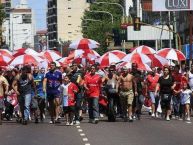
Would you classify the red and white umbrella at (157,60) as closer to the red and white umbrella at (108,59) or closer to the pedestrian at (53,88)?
the red and white umbrella at (108,59)

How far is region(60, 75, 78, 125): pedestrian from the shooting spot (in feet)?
81.6

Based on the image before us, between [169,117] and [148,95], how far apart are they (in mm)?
2400

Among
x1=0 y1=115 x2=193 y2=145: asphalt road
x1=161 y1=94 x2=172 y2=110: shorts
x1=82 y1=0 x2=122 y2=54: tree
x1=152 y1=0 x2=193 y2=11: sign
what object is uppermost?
x1=82 y1=0 x2=122 y2=54: tree

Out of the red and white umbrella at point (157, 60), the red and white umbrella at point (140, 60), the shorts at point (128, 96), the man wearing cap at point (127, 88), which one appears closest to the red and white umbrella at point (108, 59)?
the red and white umbrella at point (157, 60)

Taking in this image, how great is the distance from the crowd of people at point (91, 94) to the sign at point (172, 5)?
2317 centimetres

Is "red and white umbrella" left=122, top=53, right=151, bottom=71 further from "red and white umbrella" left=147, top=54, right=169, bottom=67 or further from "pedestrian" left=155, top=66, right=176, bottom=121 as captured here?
"pedestrian" left=155, top=66, right=176, bottom=121

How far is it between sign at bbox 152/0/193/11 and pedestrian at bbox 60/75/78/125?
27208mm

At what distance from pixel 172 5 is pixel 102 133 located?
31630 millimetres

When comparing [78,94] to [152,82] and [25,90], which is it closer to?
[25,90]

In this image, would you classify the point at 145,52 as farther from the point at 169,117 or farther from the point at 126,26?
the point at 126,26

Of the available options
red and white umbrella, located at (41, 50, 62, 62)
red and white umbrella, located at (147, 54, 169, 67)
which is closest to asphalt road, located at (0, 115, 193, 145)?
red and white umbrella, located at (147, 54, 169, 67)

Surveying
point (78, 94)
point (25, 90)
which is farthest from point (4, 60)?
point (78, 94)

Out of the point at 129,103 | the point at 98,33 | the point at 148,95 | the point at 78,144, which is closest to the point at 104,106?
the point at 129,103

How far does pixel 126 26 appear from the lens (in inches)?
3526
